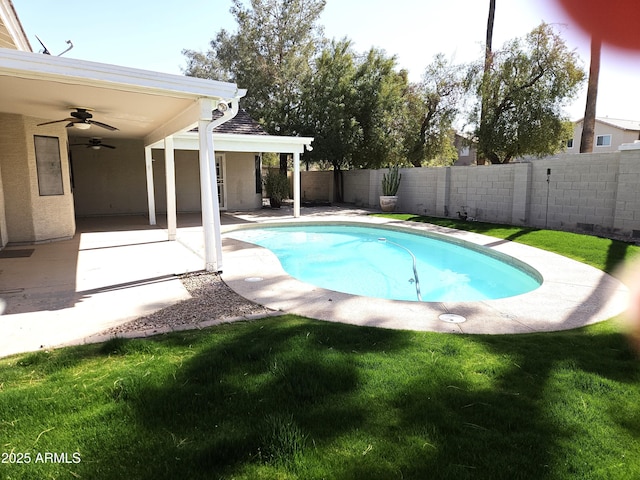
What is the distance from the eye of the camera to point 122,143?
15391 mm

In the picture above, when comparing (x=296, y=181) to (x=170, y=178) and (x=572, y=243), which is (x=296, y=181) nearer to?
(x=170, y=178)

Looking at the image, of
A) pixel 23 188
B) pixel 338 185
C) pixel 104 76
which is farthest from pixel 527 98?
pixel 23 188

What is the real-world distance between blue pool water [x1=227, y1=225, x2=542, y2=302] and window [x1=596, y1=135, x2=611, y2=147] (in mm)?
26889

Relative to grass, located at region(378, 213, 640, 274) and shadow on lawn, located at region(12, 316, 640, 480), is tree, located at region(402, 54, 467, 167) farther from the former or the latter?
shadow on lawn, located at region(12, 316, 640, 480)

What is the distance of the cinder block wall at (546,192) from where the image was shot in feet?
31.2

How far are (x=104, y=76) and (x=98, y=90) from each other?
0.92m

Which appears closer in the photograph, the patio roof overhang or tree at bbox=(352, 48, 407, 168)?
the patio roof overhang

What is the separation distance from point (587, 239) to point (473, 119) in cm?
967

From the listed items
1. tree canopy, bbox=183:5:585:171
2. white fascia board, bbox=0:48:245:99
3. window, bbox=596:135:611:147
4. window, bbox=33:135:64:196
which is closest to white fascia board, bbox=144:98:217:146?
white fascia board, bbox=0:48:245:99

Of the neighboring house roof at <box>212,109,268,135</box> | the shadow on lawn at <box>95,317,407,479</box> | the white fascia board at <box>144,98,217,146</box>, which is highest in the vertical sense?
the neighboring house roof at <box>212,109,268,135</box>

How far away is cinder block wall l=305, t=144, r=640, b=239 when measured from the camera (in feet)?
31.2

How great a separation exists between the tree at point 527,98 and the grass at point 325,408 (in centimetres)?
1378

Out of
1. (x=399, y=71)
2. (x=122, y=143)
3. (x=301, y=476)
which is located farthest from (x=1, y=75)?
(x=399, y=71)

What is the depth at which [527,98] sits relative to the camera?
15.5 metres
